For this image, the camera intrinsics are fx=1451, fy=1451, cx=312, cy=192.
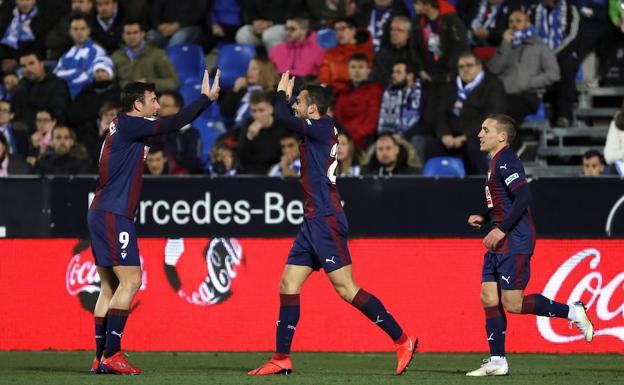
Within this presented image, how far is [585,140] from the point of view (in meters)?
17.7

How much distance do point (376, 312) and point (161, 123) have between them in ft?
6.68

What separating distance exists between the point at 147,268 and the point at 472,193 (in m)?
3.91

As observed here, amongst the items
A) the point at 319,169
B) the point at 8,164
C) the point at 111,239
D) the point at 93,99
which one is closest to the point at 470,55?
the point at 93,99

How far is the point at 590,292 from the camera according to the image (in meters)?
12.7

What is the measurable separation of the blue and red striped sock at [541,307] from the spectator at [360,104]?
684cm

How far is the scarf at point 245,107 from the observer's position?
59.0 feet

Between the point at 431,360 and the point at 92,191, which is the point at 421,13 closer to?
the point at 92,191

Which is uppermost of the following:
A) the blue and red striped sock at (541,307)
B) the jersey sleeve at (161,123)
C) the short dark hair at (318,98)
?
the short dark hair at (318,98)

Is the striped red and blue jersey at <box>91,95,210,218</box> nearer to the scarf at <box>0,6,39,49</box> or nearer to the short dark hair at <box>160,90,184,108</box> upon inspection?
the short dark hair at <box>160,90,184,108</box>

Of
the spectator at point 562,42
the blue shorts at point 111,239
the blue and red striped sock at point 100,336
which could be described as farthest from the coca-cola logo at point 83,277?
the spectator at point 562,42

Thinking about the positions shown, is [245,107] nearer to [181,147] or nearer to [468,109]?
[181,147]

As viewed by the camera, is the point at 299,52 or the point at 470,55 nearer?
the point at 470,55

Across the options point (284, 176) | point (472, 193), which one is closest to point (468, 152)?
point (472, 193)

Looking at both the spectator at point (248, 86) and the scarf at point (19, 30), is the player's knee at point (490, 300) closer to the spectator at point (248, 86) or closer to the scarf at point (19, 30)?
the spectator at point (248, 86)
